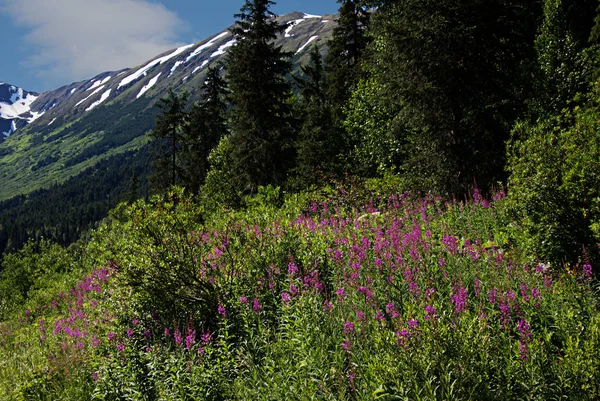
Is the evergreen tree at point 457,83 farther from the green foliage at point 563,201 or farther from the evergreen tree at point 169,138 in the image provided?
the evergreen tree at point 169,138

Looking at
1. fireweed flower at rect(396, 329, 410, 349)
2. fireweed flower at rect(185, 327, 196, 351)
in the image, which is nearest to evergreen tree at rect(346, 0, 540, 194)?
fireweed flower at rect(396, 329, 410, 349)

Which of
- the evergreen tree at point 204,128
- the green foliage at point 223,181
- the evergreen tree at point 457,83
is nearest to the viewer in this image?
the evergreen tree at point 457,83

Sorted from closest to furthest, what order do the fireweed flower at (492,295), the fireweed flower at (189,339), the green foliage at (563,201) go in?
the fireweed flower at (492,295), the fireweed flower at (189,339), the green foliage at (563,201)

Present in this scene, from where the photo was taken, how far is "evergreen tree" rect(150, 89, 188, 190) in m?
36.0

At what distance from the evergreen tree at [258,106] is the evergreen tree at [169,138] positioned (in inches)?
547

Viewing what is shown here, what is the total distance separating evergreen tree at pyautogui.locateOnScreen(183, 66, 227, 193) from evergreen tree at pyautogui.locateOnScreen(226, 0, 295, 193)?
44.3ft

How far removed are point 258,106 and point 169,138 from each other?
58.5 feet

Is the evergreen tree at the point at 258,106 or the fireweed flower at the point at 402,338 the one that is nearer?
the fireweed flower at the point at 402,338

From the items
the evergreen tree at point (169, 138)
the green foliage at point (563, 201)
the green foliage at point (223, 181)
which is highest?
the evergreen tree at point (169, 138)

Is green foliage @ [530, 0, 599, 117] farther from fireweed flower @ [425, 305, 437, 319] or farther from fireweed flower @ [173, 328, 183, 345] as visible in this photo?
fireweed flower @ [173, 328, 183, 345]

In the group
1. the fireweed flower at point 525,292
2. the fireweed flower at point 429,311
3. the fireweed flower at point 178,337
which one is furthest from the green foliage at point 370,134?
the fireweed flower at point 178,337

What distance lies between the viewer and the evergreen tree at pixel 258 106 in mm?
22906

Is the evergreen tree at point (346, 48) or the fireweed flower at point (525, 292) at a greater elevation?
the evergreen tree at point (346, 48)

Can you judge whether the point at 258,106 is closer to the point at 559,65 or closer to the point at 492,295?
the point at 559,65
